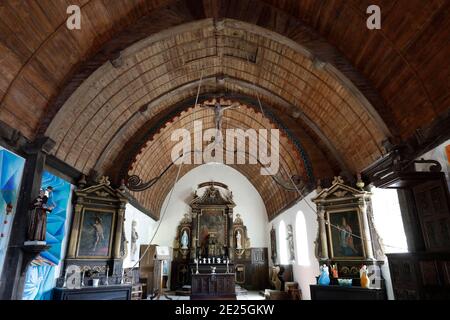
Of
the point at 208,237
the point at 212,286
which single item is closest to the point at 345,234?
the point at 212,286

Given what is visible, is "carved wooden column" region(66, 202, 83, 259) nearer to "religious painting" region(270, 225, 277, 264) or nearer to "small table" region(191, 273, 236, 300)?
"small table" region(191, 273, 236, 300)

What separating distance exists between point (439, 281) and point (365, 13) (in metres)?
5.32

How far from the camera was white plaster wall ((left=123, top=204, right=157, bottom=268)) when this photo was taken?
11031 millimetres

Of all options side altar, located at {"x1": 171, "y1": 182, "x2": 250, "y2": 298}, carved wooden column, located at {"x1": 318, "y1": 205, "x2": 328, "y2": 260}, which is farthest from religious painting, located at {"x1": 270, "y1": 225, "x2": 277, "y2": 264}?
carved wooden column, located at {"x1": 318, "y1": 205, "x2": 328, "y2": 260}

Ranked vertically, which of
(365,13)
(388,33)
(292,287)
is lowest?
(292,287)

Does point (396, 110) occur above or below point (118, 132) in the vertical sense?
below

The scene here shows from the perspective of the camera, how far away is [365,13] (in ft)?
18.9

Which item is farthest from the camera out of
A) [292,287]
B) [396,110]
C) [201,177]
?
[201,177]

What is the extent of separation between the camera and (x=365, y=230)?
24.6 ft

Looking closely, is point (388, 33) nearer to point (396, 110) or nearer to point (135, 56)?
point (396, 110)

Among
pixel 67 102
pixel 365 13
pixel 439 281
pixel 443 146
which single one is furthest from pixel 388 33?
pixel 67 102

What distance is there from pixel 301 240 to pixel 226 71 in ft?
24.2

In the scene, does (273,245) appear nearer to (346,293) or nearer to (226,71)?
(346,293)

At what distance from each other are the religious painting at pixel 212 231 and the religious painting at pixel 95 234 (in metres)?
8.50
